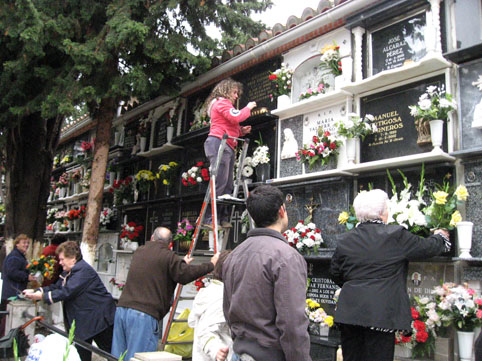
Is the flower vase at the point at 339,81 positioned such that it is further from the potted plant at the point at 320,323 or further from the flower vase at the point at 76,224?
the flower vase at the point at 76,224

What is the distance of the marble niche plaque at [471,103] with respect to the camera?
4469mm

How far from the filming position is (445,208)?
4324 mm

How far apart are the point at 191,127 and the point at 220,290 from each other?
525cm

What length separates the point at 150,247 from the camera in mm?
4422

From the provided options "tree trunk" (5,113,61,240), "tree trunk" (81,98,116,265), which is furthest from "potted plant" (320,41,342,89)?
"tree trunk" (5,113,61,240)

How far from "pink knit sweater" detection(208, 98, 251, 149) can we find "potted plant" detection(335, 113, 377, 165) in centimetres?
125

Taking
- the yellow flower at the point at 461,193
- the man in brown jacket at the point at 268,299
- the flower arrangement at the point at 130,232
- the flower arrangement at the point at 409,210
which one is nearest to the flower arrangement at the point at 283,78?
the flower arrangement at the point at 409,210

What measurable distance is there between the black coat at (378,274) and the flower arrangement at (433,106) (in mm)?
1718

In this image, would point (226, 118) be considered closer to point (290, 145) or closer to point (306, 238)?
point (290, 145)

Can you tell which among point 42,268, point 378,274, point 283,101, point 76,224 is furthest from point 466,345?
point 76,224

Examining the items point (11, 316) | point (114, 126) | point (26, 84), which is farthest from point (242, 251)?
point (114, 126)

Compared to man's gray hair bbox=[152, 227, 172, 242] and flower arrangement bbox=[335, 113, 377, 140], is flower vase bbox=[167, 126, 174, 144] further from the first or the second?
man's gray hair bbox=[152, 227, 172, 242]

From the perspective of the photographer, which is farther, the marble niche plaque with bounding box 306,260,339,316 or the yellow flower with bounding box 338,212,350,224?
the marble niche plaque with bounding box 306,260,339,316

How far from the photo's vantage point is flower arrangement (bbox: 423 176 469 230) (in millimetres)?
4219
